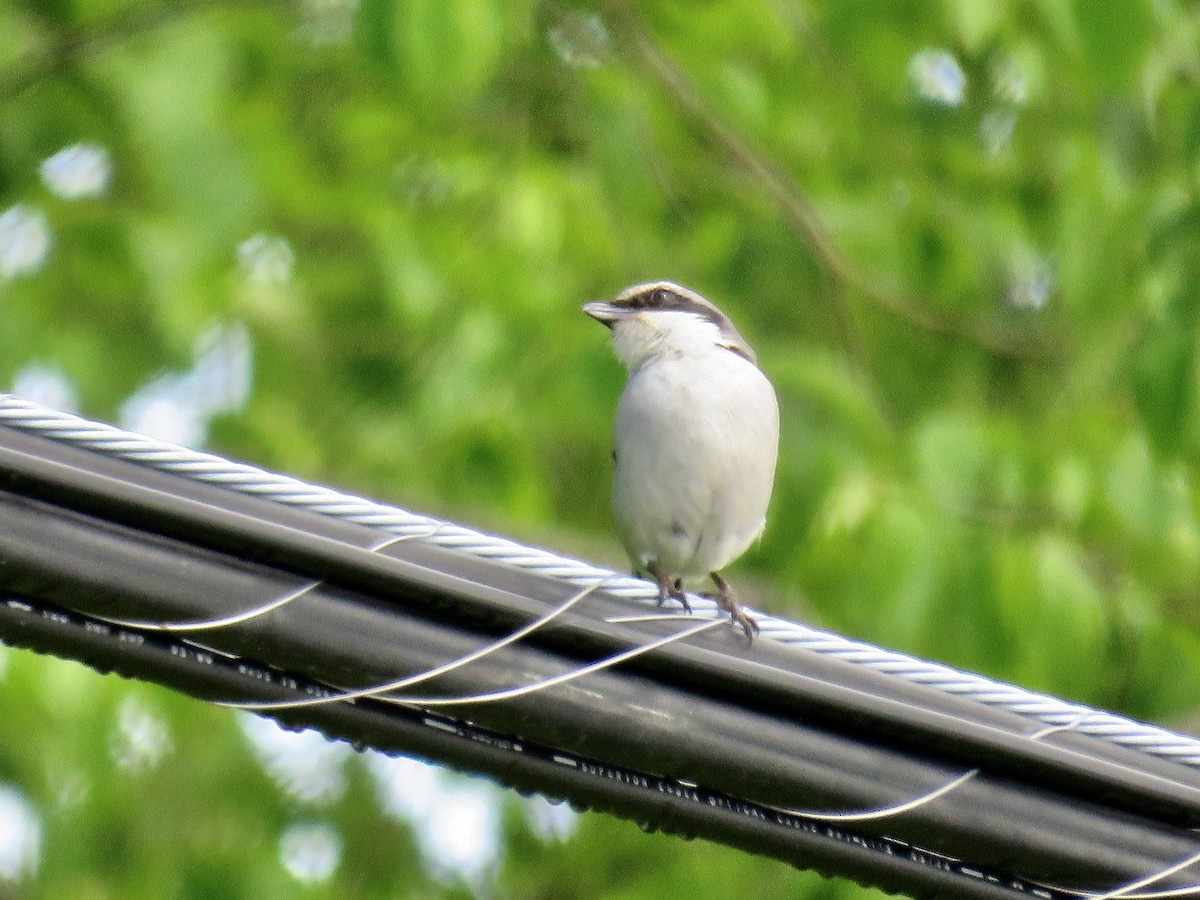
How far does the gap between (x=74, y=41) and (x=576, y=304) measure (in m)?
2.07

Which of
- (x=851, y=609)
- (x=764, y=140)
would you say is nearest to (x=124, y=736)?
(x=851, y=609)

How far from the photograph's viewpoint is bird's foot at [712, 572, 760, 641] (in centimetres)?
292

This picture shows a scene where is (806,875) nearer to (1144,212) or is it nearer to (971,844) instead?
(971,844)

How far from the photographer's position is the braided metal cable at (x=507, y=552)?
2.63 m

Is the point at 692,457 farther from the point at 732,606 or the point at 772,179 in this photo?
the point at 772,179

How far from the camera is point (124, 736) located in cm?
688

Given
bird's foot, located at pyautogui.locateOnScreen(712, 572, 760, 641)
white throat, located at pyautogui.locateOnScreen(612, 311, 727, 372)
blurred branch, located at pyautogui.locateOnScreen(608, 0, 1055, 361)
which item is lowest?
bird's foot, located at pyautogui.locateOnScreen(712, 572, 760, 641)

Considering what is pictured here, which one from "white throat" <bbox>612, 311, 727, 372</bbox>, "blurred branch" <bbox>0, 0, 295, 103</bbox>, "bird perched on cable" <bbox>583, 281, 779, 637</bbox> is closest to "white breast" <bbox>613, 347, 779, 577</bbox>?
"bird perched on cable" <bbox>583, 281, 779, 637</bbox>

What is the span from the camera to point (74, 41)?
5777 mm

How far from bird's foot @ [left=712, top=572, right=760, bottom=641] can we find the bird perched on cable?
1 cm

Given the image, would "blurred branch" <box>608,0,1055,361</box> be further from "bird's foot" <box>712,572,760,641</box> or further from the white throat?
"bird's foot" <box>712,572,760,641</box>

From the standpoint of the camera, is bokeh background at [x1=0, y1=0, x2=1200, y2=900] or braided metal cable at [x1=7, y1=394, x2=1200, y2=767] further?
bokeh background at [x1=0, y1=0, x2=1200, y2=900]

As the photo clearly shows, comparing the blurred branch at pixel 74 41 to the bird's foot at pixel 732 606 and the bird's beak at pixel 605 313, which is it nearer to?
the bird's beak at pixel 605 313

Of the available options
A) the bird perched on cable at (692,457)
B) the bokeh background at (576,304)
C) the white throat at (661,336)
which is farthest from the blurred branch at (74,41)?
the bird perched on cable at (692,457)
